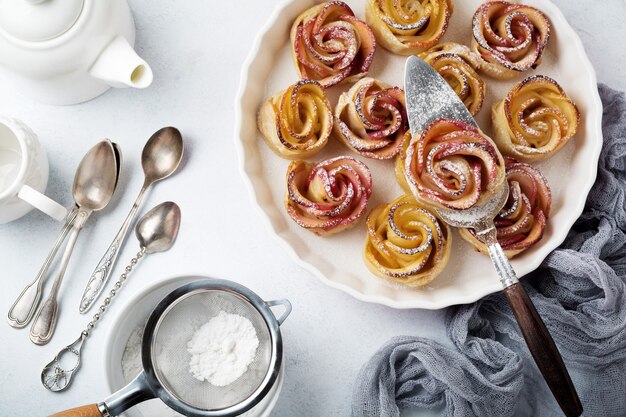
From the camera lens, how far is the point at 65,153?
176 cm

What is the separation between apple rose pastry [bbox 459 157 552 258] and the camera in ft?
5.19

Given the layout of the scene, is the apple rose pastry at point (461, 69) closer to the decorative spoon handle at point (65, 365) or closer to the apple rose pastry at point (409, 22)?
the apple rose pastry at point (409, 22)

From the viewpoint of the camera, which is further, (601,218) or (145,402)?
(601,218)

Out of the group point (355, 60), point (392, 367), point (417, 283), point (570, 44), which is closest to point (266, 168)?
point (355, 60)

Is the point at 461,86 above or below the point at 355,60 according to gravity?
below

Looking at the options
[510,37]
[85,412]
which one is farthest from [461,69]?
[85,412]

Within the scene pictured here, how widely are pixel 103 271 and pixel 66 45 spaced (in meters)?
0.56

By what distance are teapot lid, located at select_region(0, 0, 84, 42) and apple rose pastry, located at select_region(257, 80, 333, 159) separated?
50cm

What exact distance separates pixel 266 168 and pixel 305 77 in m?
0.25

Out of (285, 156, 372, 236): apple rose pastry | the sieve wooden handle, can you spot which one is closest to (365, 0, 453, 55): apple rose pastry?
(285, 156, 372, 236): apple rose pastry

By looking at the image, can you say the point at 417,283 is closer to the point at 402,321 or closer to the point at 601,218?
the point at 402,321

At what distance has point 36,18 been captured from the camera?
1455 millimetres

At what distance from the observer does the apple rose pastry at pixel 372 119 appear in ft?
5.31

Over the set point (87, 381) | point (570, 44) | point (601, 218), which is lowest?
point (601, 218)
